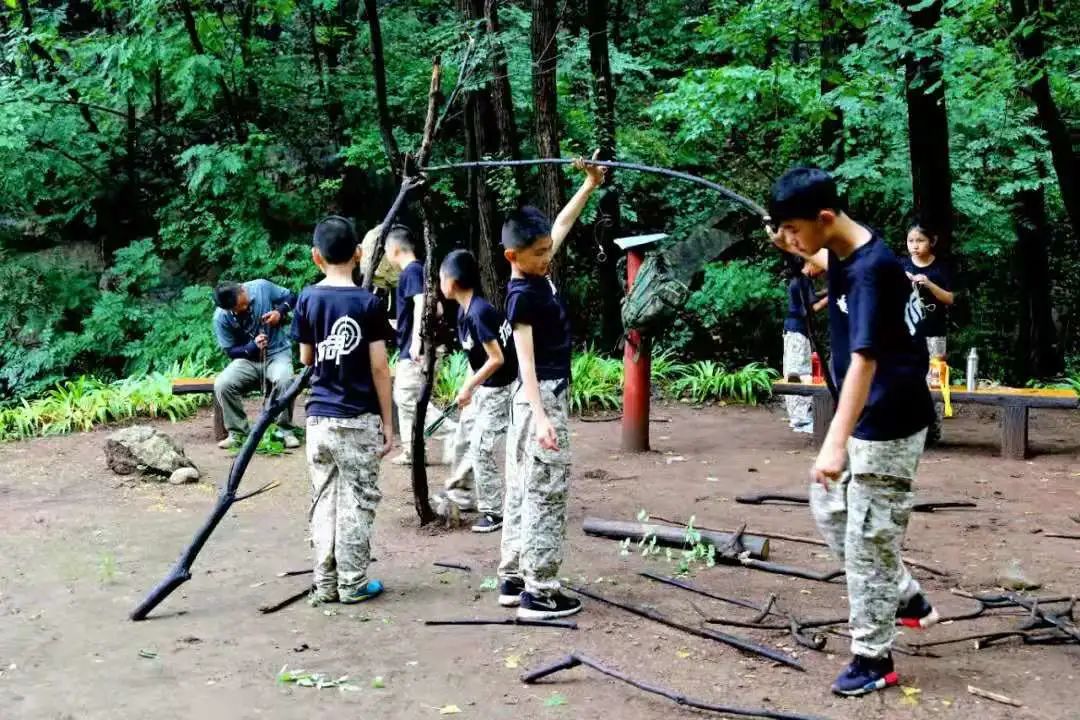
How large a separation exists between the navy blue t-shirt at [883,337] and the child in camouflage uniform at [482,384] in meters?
2.79

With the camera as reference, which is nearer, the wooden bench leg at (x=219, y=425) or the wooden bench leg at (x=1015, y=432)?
the wooden bench leg at (x=1015, y=432)

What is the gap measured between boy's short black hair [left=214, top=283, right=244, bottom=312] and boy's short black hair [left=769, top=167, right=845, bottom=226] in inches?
266

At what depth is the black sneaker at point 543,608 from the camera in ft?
15.8

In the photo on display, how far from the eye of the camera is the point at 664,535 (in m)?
6.01

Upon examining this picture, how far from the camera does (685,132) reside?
13.7 meters

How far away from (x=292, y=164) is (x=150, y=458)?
27.5ft

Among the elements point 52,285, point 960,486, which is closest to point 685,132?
point 960,486

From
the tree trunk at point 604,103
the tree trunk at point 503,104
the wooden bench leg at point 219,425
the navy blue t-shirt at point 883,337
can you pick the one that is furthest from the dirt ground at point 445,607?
the tree trunk at point 503,104

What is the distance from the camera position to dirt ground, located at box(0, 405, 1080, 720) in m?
3.93

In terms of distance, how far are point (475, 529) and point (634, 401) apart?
285 cm

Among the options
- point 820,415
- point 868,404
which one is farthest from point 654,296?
point 868,404

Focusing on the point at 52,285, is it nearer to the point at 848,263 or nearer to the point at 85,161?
the point at 85,161

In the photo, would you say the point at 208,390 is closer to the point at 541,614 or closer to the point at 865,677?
the point at 541,614

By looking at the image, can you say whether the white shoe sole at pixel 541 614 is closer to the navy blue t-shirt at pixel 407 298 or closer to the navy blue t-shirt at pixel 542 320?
the navy blue t-shirt at pixel 542 320
